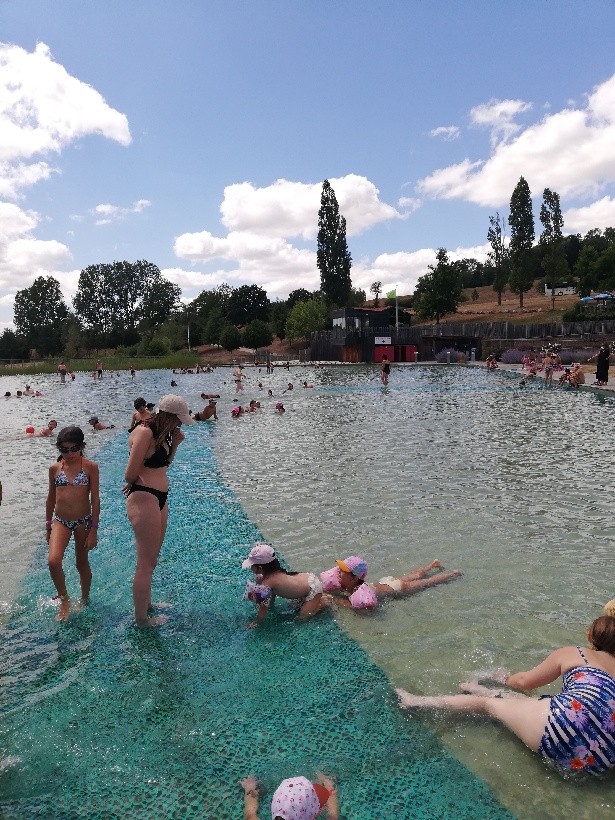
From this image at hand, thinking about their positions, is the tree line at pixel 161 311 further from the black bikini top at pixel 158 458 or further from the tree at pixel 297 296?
the black bikini top at pixel 158 458

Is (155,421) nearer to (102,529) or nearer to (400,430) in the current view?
(102,529)

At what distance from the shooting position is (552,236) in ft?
283

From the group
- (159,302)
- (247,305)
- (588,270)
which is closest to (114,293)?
(159,302)

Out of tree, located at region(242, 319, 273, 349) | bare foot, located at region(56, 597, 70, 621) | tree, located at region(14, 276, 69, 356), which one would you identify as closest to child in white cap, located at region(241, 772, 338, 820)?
bare foot, located at region(56, 597, 70, 621)

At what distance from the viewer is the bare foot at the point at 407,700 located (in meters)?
4.11

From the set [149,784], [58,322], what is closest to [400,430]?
[149,784]

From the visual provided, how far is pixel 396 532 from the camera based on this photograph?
8102mm

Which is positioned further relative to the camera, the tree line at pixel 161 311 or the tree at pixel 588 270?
the tree line at pixel 161 311

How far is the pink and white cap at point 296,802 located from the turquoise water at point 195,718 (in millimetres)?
406

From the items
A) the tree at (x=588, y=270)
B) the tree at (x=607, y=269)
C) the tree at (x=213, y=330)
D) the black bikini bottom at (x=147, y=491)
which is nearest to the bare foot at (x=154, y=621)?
the black bikini bottom at (x=147, y=491)

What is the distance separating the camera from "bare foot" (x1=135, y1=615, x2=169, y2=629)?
525 cm

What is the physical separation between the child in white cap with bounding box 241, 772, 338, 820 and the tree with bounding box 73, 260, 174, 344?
434 feet

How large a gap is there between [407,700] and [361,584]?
1739 millimetres

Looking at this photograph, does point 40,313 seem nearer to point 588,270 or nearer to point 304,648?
point 588,270
